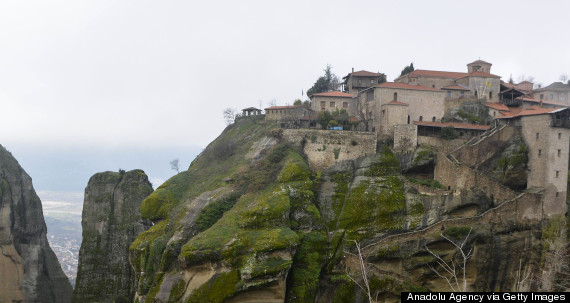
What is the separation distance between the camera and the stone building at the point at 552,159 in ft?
145

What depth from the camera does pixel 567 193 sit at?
152ft

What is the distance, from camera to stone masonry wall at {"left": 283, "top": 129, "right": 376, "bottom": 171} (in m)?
50.2

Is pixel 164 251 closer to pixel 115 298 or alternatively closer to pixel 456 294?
pixel 115 298

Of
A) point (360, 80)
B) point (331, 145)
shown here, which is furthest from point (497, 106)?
point (331, 145)

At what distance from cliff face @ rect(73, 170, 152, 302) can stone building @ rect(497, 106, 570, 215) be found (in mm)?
38984

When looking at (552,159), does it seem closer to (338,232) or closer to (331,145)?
(338,232)

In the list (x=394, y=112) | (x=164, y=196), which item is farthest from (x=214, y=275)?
(x=394, y=112)

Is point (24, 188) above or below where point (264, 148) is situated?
below

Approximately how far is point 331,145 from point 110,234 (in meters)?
28.1

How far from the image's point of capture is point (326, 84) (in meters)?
74.8

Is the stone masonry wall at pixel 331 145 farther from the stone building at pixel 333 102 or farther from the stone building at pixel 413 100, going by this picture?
the stone building at pixel 333 102

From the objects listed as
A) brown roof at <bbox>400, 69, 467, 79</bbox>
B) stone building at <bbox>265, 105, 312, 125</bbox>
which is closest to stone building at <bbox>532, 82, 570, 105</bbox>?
brown roof at <bbox>400, 69, 467, 79</bbox>

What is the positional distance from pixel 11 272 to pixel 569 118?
60.4 m

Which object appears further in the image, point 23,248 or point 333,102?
point 23,248
